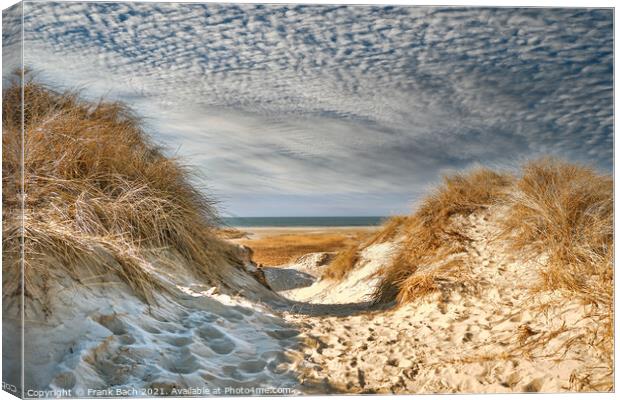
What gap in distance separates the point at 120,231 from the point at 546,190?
108 inches

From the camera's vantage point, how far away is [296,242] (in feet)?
13.9

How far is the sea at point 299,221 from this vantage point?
13.2ft

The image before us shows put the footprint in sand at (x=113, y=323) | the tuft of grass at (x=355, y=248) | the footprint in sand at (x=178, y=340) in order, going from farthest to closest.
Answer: the tuft of grass at (x=355, y=248) → the footprint in sand at (x=178, y=340) → the footprint in sand at (x=113, y=323)

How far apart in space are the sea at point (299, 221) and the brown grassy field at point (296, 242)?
0.11 m

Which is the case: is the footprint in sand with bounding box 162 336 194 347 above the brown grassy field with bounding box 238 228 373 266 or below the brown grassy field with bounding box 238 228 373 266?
below

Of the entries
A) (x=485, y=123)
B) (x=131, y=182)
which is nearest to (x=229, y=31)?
(x=131, y=182)

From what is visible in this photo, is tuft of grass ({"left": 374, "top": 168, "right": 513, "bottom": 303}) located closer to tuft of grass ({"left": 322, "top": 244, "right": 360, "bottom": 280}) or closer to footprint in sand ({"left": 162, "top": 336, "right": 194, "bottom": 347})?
tuft of grass ({"left": 322, "top": 244, "right": 360, "bottom": 280})

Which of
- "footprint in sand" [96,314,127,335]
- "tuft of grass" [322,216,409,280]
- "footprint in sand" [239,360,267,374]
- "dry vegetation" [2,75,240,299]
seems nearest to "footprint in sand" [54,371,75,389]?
"footprint in sand" [96,314,127,335]

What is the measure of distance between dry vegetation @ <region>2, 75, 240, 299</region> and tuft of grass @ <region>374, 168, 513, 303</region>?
1.30 m

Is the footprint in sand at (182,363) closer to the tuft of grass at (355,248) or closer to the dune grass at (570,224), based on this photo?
the tuft of grass at (355,248)

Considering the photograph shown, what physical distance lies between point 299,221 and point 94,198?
4.10 feet

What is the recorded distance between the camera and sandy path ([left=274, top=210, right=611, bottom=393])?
11.6 ft

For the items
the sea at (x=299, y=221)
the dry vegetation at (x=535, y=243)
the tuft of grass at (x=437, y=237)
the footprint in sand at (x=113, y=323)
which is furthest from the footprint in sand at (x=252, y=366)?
the tuft of grass at (x=437, y=237)

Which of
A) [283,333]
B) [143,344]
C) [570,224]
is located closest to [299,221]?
[283,333]
